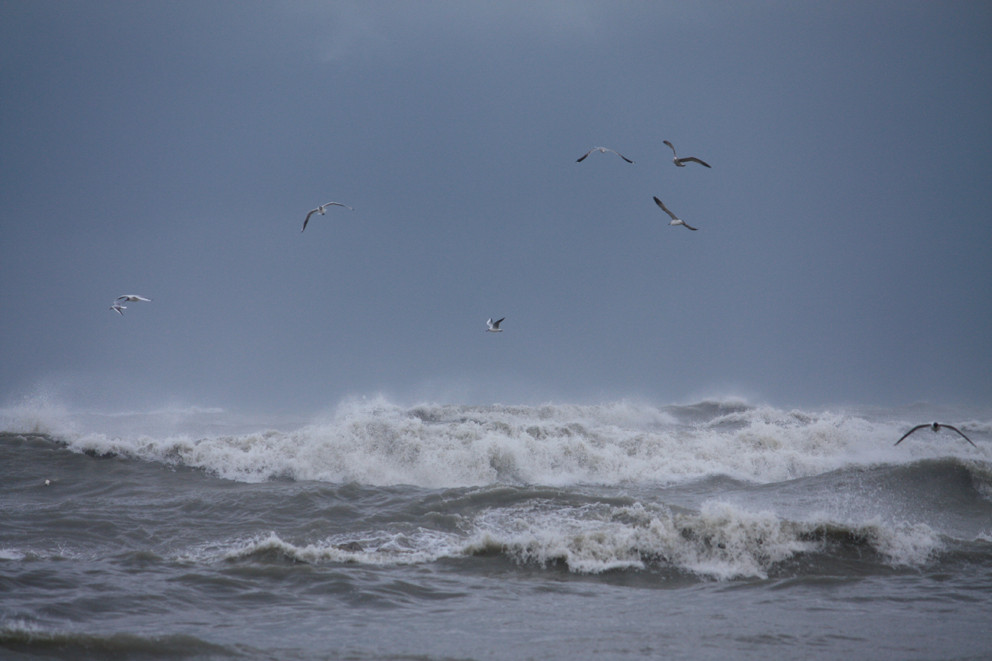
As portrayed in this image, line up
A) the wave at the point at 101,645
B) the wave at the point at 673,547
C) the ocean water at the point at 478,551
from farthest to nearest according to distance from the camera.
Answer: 1. the wave at the point at 673,547
2. the ocean water at the point at 478,551
3. the wave at the point at 101,645

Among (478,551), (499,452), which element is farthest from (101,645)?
(499,452)

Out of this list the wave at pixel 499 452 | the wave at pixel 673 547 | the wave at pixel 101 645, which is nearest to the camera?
the wave at pixel 101 645

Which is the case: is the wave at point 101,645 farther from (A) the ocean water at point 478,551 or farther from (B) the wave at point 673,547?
(B) the wave at point 673,547

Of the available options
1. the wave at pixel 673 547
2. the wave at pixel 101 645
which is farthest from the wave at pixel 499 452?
the wave at pixel 101 645

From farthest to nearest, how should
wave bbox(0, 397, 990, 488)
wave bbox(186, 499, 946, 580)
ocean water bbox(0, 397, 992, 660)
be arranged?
wave bbox(0, 397, 990, 488), wave bbox(186, 499, 946, 580), ocean water bbox(0, 397, 992, 660)

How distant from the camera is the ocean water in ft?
19.3

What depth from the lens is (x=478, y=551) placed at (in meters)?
8.70

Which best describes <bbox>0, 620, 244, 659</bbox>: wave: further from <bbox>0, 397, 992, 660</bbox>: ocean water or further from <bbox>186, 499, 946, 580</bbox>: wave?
<bbox>186, 499, 946, 580</bbox>: wave

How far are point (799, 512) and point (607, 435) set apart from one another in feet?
23.5

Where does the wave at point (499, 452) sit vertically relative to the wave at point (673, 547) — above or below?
above

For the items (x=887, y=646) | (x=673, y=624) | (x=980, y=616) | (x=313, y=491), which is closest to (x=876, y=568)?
(x=980, y=616)

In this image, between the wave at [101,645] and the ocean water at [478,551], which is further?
the ocean water at [478,551]

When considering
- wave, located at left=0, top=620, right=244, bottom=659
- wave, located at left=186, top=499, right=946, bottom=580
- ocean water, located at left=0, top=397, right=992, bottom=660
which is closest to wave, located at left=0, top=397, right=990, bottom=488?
ocean water, located at left=0, top=397, right=992, bottom=660

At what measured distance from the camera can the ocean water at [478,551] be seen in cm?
589
